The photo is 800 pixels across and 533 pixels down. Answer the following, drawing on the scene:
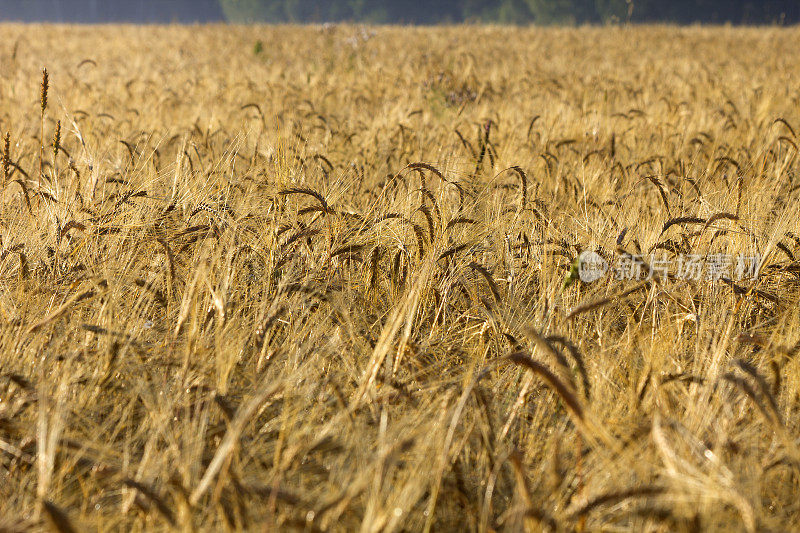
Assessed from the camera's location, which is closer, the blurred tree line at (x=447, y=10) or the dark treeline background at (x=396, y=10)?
the dark treeline background at (x=396, y=10)

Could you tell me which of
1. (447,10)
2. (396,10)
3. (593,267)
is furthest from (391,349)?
(396,10)

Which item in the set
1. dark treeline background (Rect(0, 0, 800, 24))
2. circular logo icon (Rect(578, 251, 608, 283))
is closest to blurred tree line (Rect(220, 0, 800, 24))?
dark treeline background (Rect(0, 0, 800, 24))

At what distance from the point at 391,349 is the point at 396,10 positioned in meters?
74.2

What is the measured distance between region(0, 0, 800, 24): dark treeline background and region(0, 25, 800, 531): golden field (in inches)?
652

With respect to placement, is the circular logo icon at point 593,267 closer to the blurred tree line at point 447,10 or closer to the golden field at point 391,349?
the golden field at point 391,349

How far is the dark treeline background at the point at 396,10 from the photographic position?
48531mm

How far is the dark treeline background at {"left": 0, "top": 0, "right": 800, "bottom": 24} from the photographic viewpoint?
48.5 metres

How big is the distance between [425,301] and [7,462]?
104 centimetres

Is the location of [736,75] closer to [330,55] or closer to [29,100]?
[330,55]

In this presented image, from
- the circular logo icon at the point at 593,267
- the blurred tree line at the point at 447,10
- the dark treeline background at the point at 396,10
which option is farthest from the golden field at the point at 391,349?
the blurred tree line at the point at 447,10

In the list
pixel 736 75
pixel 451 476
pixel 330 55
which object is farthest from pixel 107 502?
pixel 330 55

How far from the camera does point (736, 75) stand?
705 cm

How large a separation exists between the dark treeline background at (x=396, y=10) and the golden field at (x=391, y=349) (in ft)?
54.3

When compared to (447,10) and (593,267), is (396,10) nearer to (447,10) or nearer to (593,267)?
(447,10)
